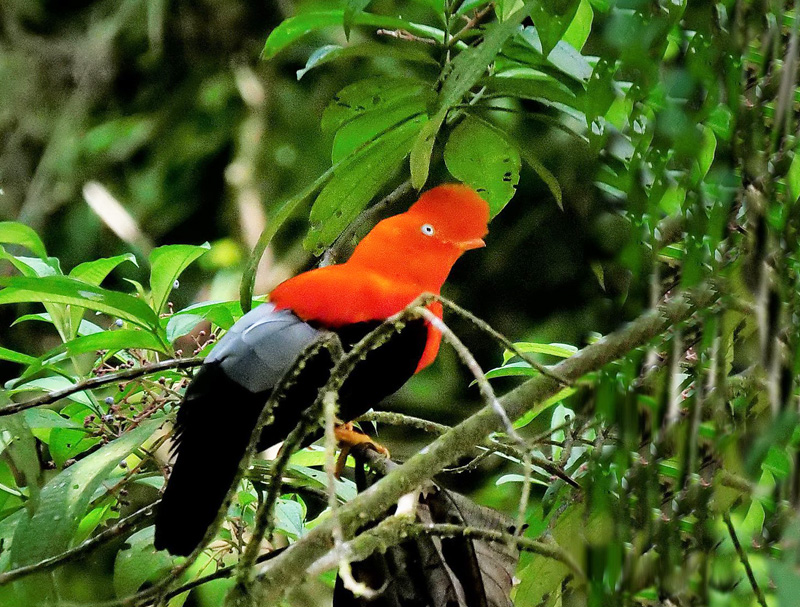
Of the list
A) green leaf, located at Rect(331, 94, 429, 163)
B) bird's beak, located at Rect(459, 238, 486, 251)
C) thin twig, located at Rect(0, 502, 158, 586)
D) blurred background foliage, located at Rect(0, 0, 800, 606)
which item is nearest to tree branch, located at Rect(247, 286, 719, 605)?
blurred background foliage, located at Rect(0, 0, 800, 606)

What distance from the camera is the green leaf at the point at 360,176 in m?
1.08

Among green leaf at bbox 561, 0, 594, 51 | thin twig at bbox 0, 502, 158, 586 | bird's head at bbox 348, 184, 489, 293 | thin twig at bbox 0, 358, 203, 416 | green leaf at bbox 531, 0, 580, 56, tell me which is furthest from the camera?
bird's head at bbox 348, 184, 489, 293

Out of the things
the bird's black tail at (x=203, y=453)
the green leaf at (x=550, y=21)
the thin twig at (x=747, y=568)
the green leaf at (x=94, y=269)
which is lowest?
the bird's black tail at (x=203, y=453)

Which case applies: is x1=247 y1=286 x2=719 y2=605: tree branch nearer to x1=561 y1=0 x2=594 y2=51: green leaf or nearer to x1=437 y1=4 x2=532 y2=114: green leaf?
x1=437 y1=4 x2=532 y2=114: green leaf

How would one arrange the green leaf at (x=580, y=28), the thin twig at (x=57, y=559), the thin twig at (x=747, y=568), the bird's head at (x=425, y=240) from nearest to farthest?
the thin twig at (x=747, y=568) → the thin twig at (x=57, y=559) → the green leaf at (x=580, y=28) → the bird's head at (x=425, y=240)

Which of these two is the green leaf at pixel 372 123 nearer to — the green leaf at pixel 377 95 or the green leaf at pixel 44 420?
the green leaf at pixel 377 95

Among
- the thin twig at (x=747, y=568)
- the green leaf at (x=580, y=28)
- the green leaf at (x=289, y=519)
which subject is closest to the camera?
the thin twig at (x=747, y=568)

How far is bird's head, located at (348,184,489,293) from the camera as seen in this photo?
1.32 m

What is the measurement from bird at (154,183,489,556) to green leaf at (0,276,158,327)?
4.2 inches

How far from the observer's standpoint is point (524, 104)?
1918mm

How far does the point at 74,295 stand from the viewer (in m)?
0.99

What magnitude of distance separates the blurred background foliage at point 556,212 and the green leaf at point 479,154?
26 mm

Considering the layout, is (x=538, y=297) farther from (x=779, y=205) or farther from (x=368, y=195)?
(x=779, y=205)

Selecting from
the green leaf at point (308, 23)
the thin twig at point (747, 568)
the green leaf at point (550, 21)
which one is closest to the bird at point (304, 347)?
the green leaf at point (308, 23)
